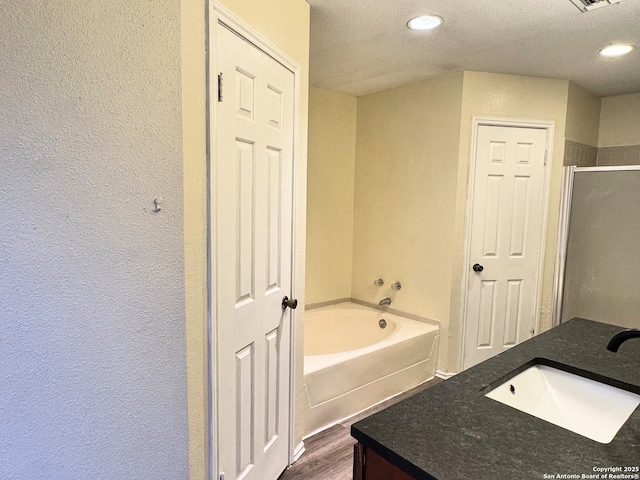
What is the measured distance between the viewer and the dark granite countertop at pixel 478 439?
0.76 m

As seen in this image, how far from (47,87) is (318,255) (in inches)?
107

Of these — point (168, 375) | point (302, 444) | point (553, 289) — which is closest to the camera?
point (168, 375)

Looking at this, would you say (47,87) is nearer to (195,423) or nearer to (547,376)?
(195,423)

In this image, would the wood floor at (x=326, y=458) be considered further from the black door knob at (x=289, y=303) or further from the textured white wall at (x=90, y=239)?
the textured white wall at (x=90, y=239)

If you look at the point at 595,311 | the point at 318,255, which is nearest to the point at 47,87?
the point at 318,255

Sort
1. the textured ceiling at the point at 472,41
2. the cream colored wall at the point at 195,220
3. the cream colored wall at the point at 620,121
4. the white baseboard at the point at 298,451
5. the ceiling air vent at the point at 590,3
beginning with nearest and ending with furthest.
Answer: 1. the cream colored wall at the point at 195,220
2. the ceiling air vent at the point at 590,3
3. the textured ceiling at the point at 472,41
4. the white baseboard at the point at 298,451
5. the cream colored wall at the point at 620,121

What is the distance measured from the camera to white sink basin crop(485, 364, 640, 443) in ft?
3.60

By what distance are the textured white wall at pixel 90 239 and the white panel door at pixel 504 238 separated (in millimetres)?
2421

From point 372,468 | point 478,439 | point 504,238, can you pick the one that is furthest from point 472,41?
point 372,468

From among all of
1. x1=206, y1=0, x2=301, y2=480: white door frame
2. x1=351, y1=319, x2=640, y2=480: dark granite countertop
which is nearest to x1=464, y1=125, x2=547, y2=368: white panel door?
x1=351, y1=319, x2=640, y2=480: dark granite countertop

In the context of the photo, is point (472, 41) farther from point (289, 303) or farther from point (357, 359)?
point (357, 359)

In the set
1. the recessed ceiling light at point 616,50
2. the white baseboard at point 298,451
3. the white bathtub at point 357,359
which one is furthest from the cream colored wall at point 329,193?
the recessed ceiling light at point 616,50

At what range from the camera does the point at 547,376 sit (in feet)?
4.18

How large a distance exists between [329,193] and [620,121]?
257 centimetres
